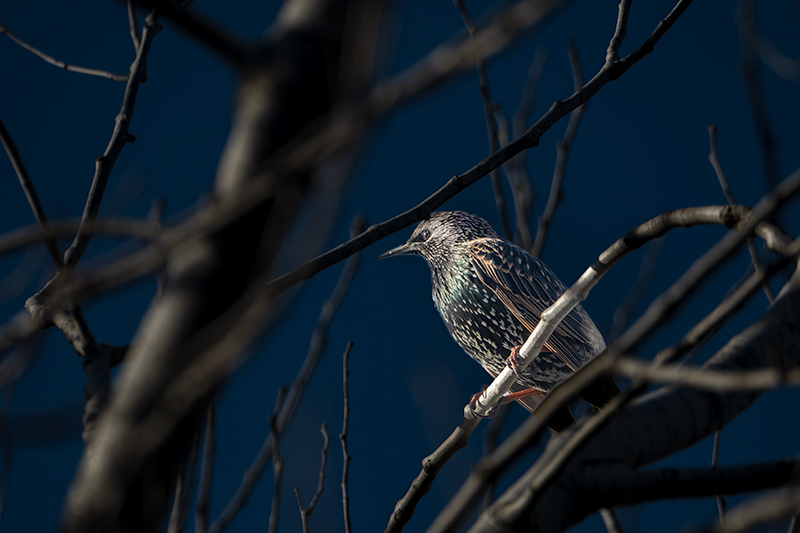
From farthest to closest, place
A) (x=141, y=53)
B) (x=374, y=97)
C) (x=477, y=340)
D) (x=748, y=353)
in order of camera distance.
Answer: (x=477, y=340), (x=141, y=53), (x=748, y=353), (x=374, y=97)

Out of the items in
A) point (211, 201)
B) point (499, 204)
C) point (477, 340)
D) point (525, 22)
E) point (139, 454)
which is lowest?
point (139, 454)

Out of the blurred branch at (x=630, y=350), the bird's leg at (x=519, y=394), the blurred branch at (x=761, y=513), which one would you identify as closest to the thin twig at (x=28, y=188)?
the blurred branch at (x=630, y=350)

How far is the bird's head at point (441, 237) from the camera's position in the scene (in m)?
2.83

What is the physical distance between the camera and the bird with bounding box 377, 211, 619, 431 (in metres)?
2.37

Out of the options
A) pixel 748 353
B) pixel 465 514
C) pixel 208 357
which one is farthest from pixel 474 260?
pixel 208 357

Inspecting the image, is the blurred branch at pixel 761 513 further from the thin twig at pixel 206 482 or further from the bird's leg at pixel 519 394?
the bird's leg at pixel 519 394

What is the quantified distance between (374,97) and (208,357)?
0.33 metres

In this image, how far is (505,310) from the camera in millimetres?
2492

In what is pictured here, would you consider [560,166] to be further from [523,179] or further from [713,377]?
[713,377]

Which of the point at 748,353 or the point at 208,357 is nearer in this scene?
the point at 208,357

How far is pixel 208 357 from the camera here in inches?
26.0

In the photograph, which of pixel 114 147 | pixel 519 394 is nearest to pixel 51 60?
pixel 114 147

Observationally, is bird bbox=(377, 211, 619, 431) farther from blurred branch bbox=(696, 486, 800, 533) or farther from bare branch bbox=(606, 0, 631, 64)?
blurred branch bbox=(696, 486, 800, 533)

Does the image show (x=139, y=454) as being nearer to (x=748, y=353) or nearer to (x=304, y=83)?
(x=304, y=83)
